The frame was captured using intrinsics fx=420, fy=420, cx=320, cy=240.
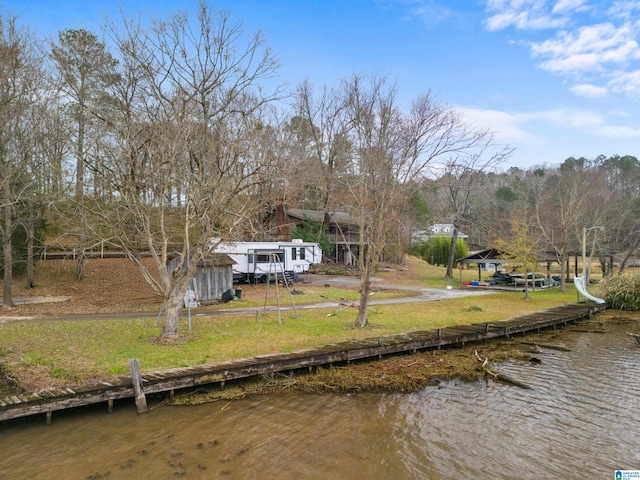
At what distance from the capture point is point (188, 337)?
13344mm

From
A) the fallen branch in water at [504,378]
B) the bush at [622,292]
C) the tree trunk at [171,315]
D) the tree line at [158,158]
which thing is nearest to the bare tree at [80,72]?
the tree line at [158,158]

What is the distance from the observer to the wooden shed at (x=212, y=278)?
69.6 ft

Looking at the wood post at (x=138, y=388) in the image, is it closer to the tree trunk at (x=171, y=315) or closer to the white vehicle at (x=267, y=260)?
the tree trunk at (x=171, y=315)

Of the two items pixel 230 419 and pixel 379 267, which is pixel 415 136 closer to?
pixel 230 419

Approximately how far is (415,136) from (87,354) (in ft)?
46.0

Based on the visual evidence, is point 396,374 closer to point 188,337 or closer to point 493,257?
point 188,337

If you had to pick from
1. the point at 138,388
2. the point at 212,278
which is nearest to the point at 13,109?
the point at 212,278

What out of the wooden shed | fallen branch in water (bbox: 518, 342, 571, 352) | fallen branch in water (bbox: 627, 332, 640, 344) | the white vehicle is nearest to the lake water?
fallen branch in water (bbox: 518, 342, 571, 352)

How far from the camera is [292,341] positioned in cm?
1337

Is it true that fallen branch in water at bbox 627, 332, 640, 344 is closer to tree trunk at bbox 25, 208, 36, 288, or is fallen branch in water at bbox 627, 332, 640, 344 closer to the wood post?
the wood post

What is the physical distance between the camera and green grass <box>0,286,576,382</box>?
35.3 feet

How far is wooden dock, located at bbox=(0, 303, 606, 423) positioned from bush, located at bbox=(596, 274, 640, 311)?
431 inches

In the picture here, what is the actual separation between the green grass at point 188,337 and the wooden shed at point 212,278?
4.45 m

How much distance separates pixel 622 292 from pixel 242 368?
2478cm
